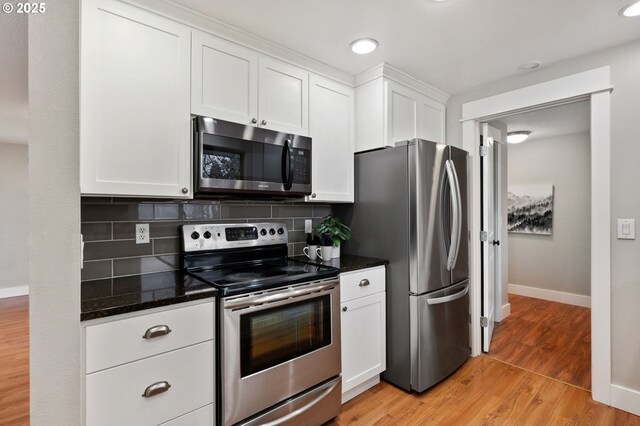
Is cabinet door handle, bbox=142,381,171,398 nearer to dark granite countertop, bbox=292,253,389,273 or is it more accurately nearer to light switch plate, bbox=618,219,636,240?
dark granite countertop, bbox=292,253,389,273

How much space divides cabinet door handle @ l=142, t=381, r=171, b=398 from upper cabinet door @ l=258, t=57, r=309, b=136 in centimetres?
150

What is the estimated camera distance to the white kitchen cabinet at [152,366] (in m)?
1.26

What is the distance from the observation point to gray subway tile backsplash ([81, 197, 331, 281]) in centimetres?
176

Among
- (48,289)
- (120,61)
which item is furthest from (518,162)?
(48,289)

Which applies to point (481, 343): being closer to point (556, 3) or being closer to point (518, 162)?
point (556, 3)

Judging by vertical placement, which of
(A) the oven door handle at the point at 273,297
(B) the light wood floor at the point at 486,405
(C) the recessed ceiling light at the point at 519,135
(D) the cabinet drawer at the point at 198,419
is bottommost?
(B) the light wood floor at the point at 486,405

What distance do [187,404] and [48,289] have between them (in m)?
0.84

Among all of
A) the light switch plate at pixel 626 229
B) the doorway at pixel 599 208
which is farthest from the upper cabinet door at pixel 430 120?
the light switch plate at pixel 626 229

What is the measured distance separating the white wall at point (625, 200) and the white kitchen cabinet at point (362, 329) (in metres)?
1.56

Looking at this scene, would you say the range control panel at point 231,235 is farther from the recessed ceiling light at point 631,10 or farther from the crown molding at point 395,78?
the recessed ceiling light at point 631,10

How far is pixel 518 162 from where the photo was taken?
16.7 feet

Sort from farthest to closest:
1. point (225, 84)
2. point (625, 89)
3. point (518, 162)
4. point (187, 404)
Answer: point (518, 162) < point (625, 89) < point (225, 84) < point (187, 404)

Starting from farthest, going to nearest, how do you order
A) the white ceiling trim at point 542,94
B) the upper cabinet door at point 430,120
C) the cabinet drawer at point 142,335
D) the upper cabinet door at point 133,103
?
the upper cabinet door at point 430,120 → the white ceiling trim at point 542,94 → the upper cabinet door at point 133,103 → the cabinet drawer at point 142,335

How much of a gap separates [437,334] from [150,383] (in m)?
1.90
